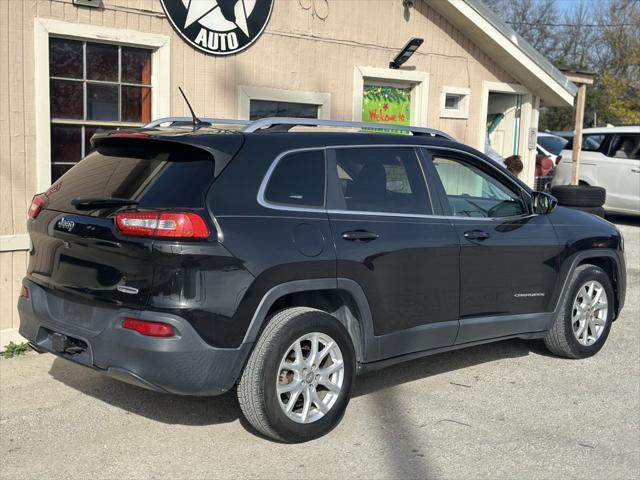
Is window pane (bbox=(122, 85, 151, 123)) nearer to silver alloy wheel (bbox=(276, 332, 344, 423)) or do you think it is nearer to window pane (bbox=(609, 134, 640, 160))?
silver alloy wheel (bbox=(276, 332, 344, 423))

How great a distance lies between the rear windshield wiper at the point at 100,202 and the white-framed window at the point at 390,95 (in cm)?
483

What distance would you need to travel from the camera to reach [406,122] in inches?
373

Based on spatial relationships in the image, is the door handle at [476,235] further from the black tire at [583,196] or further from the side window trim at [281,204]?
the black tire at [583,196]

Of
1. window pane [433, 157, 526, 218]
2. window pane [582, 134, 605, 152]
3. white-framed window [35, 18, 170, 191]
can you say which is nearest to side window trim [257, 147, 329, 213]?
window pane [433, 157, 526, 218]

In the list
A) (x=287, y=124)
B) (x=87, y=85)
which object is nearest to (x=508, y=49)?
(x=87, y=85)

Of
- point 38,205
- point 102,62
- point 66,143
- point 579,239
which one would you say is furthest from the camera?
point 102,62

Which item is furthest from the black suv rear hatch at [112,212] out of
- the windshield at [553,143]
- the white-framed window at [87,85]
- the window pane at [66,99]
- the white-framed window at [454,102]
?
the windshield at [553,143]

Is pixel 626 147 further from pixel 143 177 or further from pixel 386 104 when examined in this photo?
pixel 143 177

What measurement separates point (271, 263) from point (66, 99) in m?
3.45

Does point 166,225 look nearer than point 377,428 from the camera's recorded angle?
Yes

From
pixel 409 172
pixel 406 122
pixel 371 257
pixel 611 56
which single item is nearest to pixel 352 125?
pixel 409 172

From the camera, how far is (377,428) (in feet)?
15.6

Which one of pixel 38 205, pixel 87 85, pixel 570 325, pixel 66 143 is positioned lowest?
pixel 570 325

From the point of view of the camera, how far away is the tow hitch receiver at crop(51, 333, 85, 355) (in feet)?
14.0
